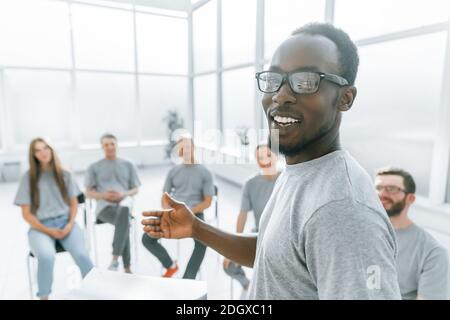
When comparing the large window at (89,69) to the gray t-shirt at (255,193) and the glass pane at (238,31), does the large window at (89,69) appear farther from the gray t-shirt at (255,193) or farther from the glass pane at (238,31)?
the gray t-shirt at (255,193)

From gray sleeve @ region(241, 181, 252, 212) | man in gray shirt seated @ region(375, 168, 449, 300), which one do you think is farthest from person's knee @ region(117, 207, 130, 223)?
man in gray shirt seated @ region(375, 168, 449, 300)

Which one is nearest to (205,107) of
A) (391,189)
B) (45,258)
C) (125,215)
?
(391,189)

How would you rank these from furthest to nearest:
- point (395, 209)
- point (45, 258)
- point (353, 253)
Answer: point (45, 258) < point (395, 209) < point (353, 253)

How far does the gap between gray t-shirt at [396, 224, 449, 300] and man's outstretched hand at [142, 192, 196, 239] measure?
68cm

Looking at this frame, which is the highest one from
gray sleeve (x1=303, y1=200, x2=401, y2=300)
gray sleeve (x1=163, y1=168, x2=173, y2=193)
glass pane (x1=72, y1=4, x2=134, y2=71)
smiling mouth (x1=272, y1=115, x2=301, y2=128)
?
glass pane (x1=72, y1=4, x2=134, y2=71)

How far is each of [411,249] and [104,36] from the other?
1.04m

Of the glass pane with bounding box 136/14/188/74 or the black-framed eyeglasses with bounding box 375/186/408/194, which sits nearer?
the glass pane with bounding box 136/14/188/74

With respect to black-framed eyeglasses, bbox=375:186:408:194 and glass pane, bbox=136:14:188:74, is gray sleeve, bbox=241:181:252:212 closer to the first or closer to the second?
black-framed eyeglasses, bbox=375:186:408:194

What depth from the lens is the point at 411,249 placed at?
89 centimetres

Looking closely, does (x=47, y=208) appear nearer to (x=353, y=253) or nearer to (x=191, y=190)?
(x=191, y=190)

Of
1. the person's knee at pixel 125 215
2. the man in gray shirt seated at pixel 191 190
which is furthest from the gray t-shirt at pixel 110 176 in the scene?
the man in gray shirt seated at pixel 191 190

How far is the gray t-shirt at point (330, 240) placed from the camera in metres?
0.28

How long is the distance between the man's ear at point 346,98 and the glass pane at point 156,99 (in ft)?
1.05

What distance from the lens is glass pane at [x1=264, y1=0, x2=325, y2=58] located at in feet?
1.49
